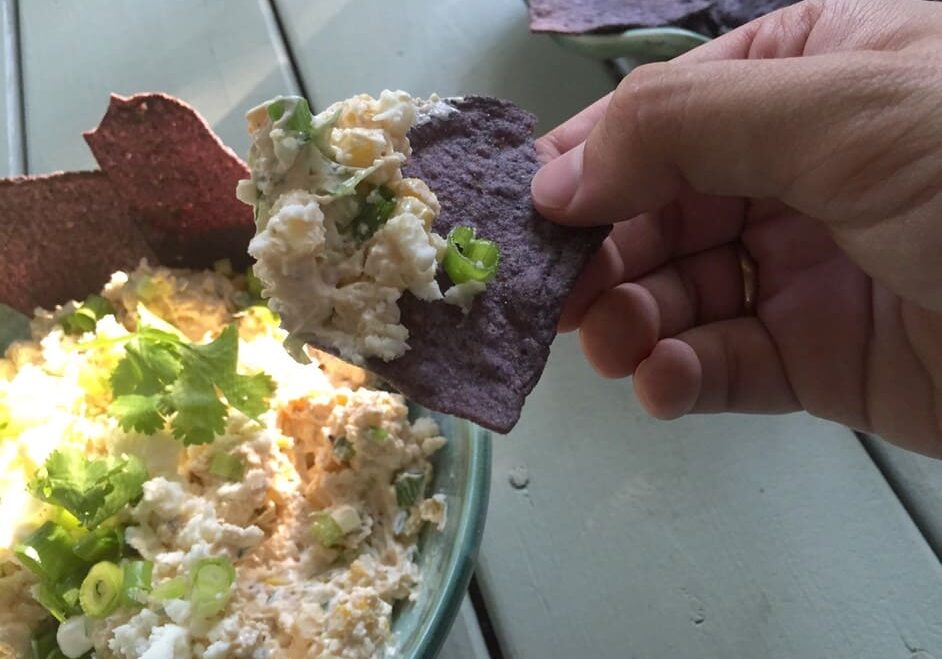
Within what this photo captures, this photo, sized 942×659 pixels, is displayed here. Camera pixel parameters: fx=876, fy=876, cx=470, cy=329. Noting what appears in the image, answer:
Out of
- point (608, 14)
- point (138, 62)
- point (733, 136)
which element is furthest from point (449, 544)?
point (138, 62)

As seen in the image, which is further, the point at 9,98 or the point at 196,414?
the point at 9,98

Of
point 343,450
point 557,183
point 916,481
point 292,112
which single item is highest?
point 292,112

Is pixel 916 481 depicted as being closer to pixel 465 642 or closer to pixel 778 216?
pixel 778 216

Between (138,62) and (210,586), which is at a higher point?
(138,62)

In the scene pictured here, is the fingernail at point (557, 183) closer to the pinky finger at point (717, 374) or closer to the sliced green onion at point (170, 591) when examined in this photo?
the pinky finger at point (717, 374)

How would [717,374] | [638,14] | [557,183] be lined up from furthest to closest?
[638,14]
[717,374]
[557,183]

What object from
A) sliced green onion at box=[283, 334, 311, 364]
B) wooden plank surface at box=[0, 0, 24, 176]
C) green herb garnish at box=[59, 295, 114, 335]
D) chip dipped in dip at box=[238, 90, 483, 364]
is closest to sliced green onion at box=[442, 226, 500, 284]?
chip dipped in dip at box=[238, 90, 483, 364]
